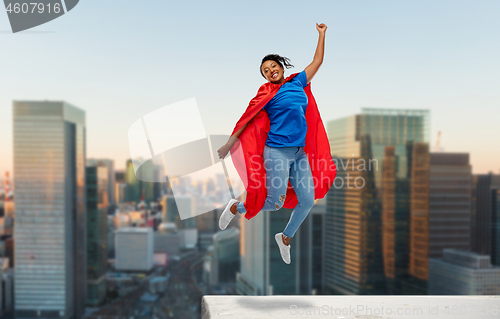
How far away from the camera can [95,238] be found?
4702 inches

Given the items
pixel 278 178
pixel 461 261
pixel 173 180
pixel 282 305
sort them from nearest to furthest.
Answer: pixel 278 178
pixel 282 305
pixel 173 180
pixel 461 261

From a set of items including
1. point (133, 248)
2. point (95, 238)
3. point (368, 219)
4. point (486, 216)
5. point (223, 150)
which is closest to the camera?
point (223, 150)

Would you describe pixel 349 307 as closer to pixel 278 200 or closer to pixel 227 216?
pixel 278 200

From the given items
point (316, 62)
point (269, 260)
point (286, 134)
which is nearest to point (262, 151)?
point (286, 134)

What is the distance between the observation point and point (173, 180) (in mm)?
6797

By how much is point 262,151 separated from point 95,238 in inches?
4866

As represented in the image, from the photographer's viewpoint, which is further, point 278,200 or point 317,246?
point 317,246

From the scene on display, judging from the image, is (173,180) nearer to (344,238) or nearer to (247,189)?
(247,189)

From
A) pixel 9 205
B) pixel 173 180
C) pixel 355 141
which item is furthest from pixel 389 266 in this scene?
pixel 173 180

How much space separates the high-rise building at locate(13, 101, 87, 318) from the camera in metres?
117

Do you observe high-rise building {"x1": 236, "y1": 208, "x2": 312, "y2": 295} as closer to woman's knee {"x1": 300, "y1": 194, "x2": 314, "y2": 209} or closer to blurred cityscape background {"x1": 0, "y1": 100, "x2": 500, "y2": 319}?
blurred cityscape background {"x1": 0, "y1": 100, "x2": 500, "y2": 319}

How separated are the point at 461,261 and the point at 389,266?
54.0 ft

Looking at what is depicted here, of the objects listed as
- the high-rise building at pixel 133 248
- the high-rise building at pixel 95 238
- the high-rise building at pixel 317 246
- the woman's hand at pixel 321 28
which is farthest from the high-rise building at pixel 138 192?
the woman's hand at pixel 321 28

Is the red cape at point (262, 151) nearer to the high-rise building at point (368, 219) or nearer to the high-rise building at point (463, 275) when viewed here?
the high-rise building at point (463, 275)
